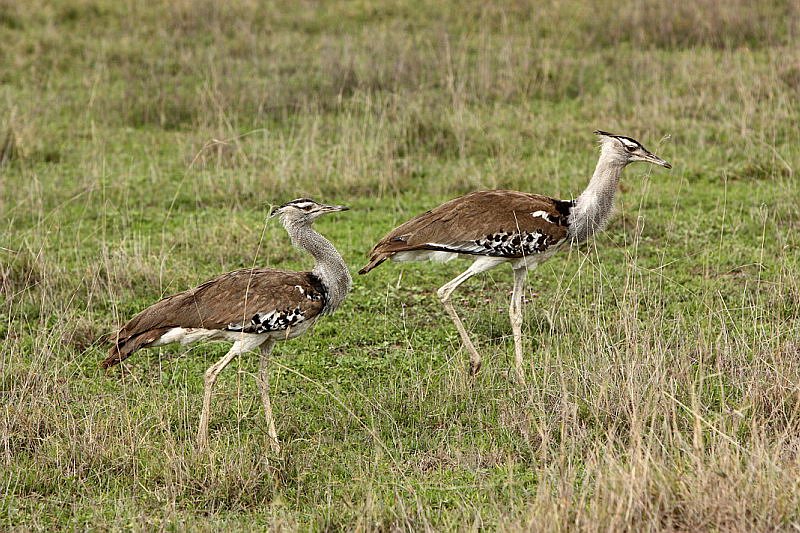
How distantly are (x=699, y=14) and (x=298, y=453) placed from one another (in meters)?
8.81

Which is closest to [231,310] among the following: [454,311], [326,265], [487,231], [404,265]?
[326,265]

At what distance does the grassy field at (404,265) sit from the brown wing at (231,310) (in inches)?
14.2

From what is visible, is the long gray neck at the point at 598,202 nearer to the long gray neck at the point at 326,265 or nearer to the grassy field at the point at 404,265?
the grassy field at the point at 404,265

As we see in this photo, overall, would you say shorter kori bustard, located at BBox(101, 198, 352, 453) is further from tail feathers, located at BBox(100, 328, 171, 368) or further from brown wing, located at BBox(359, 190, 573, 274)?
brown wing, located at BBox(359, 190, 573, 274)

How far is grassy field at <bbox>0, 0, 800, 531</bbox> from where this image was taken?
4559 mm

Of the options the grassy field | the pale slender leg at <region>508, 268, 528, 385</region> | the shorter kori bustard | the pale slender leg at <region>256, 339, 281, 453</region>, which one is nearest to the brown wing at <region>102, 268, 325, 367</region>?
the shorter kori bustard

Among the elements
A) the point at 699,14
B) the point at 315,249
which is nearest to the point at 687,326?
the point at 315,249

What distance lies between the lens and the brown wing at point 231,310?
16.8 ft

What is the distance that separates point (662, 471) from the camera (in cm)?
409

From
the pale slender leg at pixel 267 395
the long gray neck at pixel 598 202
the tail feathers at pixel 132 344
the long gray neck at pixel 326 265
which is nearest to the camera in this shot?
the pale slender leg at pixel 267 395

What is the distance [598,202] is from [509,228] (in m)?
0.55

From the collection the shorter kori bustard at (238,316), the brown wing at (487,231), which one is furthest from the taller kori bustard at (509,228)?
the shorter kori bustard at (238,316)

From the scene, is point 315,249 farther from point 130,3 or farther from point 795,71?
point 130,3

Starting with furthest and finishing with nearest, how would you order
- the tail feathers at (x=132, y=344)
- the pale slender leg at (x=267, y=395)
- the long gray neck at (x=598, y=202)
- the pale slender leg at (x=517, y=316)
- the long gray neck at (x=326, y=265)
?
1. the long gray neck at (x=598, y=202)
2. the pale slender leg at (x=517, y=316)
3. the long gray neck at (x=326, y=265)
4. the tail feathers at (x=132, y=344)
5. the pale slender leg at (x=267, y=395)
